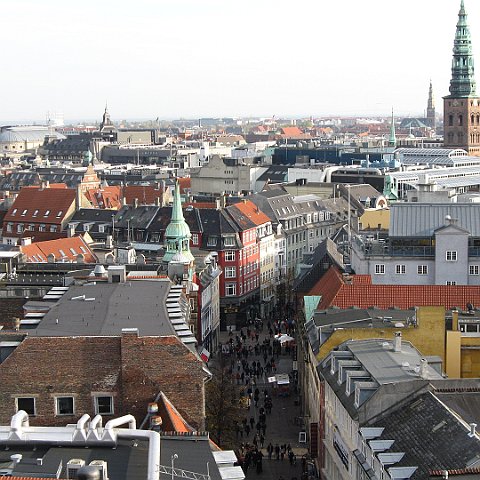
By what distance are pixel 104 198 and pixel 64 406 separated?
344ft

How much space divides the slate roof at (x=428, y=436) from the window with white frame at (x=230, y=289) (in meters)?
63.6

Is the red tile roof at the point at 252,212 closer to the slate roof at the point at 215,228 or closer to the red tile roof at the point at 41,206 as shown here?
the slate roof at the point at 215,228

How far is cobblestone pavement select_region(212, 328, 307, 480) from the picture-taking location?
60406 millimetres

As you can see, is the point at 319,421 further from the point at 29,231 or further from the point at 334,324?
the point at 29,231

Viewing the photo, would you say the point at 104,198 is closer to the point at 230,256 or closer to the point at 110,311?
the point at 230,256

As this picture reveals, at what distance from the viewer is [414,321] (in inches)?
2328

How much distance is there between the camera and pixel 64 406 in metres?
41.9

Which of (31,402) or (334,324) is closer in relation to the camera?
(31,402)

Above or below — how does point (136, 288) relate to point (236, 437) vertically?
above

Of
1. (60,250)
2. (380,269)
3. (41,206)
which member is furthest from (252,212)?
(380,269)

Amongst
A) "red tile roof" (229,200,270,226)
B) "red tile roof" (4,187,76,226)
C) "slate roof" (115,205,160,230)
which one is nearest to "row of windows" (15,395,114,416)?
"slate roof" (115,205,160,230)

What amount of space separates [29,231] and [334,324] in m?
68.0

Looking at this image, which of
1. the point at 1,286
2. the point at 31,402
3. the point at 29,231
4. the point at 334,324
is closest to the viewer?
the point at 31,402

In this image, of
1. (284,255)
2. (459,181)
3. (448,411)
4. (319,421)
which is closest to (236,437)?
(319,421)
